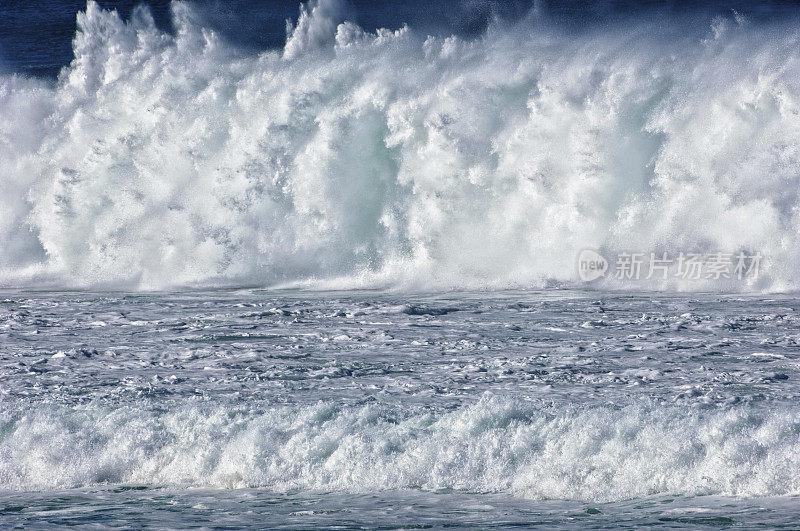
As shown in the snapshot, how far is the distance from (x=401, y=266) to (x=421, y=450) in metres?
6.83

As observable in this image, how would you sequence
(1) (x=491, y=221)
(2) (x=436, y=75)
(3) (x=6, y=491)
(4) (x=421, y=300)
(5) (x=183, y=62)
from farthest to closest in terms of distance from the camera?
(5) (x=183, y=62)
(2) (x=436, y=75)
(1) (x=491, y=221)
(4) (x=421, y=300)
(3) (x=6, y=491)

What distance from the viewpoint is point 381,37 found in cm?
1444

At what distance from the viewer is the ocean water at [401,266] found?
539 cm

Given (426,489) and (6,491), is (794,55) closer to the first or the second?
(426,489)

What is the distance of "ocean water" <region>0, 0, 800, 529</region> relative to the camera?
17.7 ft

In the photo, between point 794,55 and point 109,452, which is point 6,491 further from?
point 794,55

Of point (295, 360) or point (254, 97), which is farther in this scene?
point (254, 97)

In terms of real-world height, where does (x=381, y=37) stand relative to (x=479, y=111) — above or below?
above

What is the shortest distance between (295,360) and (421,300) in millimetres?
2916

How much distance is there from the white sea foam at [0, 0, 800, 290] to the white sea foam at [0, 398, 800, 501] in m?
5.45

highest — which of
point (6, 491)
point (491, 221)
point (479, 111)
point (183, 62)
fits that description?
point (183, 62)

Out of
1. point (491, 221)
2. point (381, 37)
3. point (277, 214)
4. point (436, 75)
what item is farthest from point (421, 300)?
point (381, 37)

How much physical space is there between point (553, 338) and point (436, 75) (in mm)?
6426

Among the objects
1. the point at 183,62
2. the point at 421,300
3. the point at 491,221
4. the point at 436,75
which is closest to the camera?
the point at 421,300
